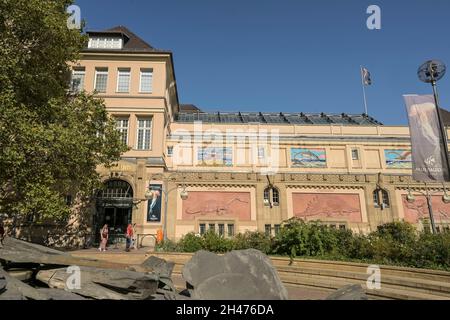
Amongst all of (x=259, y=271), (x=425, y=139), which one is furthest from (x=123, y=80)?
(x=259, y=271)

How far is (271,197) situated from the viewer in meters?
30.0

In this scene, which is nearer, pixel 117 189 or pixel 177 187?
pixel 117 189

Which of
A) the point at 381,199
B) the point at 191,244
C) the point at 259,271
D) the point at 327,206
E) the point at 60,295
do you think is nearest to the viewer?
the point at 60,295

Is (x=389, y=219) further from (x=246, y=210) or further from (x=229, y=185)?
(x=229, y=185)

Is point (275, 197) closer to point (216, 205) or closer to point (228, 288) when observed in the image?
point (216, 205)

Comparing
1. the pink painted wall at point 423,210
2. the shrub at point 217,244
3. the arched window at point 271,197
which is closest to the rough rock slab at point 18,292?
the shrub at point 217,244

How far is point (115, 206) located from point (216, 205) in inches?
365

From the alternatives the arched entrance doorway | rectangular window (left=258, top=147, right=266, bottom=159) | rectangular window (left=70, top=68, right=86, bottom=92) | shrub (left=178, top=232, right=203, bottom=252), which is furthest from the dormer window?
shrub (left=178, top=232, right=203, bottom=252)

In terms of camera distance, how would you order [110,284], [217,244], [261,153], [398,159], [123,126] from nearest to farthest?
[110,284]
[217,244]
[123,126]
[398,159]
[261,153]

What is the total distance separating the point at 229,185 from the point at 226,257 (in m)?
22.2

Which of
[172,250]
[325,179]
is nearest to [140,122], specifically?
[172,250]

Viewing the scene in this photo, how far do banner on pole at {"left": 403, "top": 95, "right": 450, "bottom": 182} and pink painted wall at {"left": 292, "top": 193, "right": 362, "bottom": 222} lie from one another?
17.7 m

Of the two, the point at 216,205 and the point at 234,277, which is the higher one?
the point at 216,205
